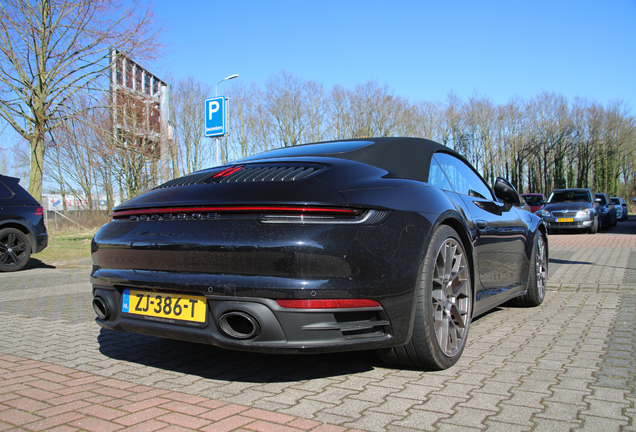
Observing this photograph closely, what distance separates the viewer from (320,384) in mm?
2748

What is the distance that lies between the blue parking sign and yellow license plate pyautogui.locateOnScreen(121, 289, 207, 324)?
38.9ft

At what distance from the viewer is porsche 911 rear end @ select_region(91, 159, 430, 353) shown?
2.36 meters

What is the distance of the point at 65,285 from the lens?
746cm

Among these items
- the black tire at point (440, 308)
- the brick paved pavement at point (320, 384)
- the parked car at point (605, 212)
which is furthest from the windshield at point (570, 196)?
the black tire at point (440, 308)

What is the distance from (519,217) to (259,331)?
3.10 m

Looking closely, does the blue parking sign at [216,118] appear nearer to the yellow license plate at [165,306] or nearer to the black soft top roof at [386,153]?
the black soft top roof at [386,153]

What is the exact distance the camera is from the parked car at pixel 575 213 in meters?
17.2

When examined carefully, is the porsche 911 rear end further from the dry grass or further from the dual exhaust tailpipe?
the dry grass

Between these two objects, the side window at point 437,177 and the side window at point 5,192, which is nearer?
the side window at point 437,177

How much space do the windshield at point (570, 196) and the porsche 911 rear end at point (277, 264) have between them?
17.8 metres

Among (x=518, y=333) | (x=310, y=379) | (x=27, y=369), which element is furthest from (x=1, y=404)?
(x=518, y=333)

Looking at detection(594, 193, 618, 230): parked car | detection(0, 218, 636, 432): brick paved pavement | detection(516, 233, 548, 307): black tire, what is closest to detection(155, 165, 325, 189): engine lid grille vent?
detection(0, 218, 636, 432): brick paved pavement

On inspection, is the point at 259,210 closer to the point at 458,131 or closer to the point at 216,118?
the point at 216,118

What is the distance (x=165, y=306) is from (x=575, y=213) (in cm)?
1750
